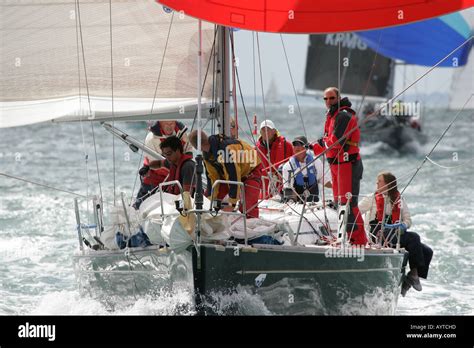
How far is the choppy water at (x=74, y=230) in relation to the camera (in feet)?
34.4

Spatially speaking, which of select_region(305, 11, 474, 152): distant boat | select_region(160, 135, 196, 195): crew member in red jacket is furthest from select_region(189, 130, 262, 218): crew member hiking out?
select_region(305, 11, 474, 152): distant boat

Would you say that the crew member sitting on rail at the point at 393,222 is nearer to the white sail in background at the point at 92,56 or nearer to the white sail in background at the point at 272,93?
the white sail in background at the point at 92,56

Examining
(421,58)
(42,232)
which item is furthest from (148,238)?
(421,58)

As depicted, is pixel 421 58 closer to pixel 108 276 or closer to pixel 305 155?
pixel 305 155

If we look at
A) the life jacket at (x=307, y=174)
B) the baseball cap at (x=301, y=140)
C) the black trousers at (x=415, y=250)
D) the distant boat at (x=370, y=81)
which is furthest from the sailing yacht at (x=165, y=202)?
the distant boat at (x=370, y=81)

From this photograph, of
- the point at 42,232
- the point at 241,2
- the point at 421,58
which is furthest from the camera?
the point at 421,58

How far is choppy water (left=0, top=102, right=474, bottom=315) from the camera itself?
1049cm

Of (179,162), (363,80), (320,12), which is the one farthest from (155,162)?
(363,80)

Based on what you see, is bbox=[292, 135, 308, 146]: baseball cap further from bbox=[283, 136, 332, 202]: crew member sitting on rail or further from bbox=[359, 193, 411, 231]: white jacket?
bbox=[359, 193, 411, 231]: white jacket

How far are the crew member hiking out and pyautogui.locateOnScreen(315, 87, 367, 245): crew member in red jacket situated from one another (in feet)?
2.47

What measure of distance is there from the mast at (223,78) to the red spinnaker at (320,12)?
1395mm

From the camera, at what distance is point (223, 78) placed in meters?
9.47
